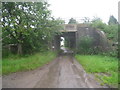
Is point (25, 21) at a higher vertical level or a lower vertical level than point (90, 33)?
higher

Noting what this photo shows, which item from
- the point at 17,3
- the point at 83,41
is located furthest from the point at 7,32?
the point at 83,41

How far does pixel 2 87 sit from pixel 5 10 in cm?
779

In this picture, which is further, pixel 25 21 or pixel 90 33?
pixel 90 33

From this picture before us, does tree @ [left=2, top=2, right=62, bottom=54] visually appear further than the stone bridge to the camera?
No

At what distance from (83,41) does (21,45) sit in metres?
9.61

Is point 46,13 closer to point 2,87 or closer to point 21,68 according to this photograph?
point 21,68

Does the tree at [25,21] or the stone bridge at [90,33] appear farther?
the stone bridge at [90,33]

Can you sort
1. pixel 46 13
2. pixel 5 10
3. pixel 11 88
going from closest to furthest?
pixel 11 88 → pixel 5 10 → pixel 46 13

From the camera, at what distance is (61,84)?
6027 millimetres

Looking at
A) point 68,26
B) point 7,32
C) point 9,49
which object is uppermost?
point 68,26

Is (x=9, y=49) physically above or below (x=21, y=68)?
above

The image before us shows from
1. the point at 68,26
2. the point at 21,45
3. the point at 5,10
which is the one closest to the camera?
the point at 5,10

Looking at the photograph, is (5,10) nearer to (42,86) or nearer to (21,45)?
(21,45)

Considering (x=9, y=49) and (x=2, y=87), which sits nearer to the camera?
(x=2, y=87)
